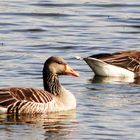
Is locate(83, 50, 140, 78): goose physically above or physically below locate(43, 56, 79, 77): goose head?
below

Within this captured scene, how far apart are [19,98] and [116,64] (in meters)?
4.99

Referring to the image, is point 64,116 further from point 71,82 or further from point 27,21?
point 27,21

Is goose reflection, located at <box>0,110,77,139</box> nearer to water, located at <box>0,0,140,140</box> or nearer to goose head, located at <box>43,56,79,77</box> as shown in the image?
water, located at <box>0,0,140,140</box>

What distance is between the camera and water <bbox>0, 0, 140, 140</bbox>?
14.7m

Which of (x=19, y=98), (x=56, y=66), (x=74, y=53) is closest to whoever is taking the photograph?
(x=19, y=98)

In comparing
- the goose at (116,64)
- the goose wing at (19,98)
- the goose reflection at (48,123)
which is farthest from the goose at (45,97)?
the goose at (116,64)

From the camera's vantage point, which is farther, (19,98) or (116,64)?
(116,64)

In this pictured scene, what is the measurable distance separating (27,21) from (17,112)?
11420 millimetres

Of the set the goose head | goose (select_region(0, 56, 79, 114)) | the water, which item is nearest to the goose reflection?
the water

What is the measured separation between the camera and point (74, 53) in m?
22.0

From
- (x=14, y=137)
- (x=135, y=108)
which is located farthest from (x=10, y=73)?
(x=14, y=137)

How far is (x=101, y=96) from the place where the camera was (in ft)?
56.6

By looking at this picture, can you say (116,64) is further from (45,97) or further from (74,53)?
(45,97)

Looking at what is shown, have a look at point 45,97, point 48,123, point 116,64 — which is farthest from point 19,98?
point 116,64
